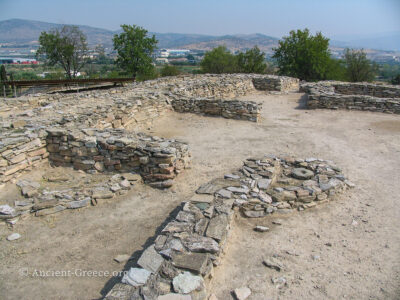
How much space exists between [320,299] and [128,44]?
112ft

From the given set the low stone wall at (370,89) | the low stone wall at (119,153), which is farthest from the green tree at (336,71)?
the low stone wall at (119,153)

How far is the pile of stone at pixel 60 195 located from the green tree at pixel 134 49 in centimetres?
2944

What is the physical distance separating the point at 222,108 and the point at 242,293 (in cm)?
947

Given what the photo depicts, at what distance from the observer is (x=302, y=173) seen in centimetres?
628

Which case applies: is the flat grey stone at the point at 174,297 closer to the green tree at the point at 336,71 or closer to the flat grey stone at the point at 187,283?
the flat grey stone at the point at 187,283

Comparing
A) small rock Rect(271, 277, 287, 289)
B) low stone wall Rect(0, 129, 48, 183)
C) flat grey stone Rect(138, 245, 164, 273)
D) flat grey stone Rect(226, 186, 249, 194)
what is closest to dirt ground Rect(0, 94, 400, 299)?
small rock Rect(271, 277, 287, 289)

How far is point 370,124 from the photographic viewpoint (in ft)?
37.6

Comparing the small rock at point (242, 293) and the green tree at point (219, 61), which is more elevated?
the green tree at point (219, 61)

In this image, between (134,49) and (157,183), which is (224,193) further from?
(134,49)

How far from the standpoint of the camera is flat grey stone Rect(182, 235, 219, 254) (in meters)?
3.68

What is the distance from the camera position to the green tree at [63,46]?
107 ft

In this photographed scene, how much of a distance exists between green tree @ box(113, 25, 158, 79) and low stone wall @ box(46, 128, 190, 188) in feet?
93.0

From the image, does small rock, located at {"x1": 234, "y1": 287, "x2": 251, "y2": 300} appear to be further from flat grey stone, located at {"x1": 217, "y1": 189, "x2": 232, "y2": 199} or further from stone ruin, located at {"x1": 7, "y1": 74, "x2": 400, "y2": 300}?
flat grey stone, located at {"x1": 217, "y1": 189, "x2": 232, "y2": 199}

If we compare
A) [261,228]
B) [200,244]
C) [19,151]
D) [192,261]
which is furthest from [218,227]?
[19,151]
